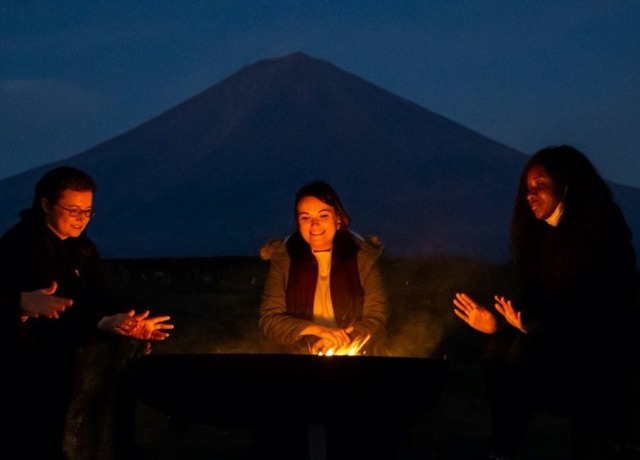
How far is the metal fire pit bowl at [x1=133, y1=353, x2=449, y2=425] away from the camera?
383 cm

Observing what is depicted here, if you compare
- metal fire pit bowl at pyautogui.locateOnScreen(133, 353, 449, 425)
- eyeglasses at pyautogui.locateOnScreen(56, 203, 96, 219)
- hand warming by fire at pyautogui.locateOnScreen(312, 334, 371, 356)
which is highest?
eyeglasses at pyautogui.locateOnScreen(56, 203, 96, 219)

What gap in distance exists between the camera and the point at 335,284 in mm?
4938

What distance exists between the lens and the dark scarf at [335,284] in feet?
16.2

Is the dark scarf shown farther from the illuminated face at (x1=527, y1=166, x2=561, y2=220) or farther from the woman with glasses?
the illuminated face at (x1=527, y1=166, x2=561, y2=220)

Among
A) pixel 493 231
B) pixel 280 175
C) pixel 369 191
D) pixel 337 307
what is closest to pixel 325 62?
pixel 280 175

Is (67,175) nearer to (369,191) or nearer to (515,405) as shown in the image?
(515,405)

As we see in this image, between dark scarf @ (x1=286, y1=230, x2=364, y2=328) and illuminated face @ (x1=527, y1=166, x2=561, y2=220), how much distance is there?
0.98m

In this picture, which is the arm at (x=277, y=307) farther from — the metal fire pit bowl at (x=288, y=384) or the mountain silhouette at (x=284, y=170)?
the mountain silhouette at (x=284, y=170)

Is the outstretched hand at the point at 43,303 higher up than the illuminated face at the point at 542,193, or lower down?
lower down

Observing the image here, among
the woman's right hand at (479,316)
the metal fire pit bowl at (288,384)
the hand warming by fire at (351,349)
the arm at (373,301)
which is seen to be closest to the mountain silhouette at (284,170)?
the arm at (373,301)

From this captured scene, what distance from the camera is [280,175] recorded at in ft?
120

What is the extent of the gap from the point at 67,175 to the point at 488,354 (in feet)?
6.87

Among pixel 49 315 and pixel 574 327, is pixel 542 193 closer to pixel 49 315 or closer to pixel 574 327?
pixel 574 327

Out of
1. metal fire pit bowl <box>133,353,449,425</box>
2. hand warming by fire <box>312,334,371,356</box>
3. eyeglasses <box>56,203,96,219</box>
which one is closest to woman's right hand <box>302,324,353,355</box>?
hand warming by fire <box>312,334,371,356</box>
